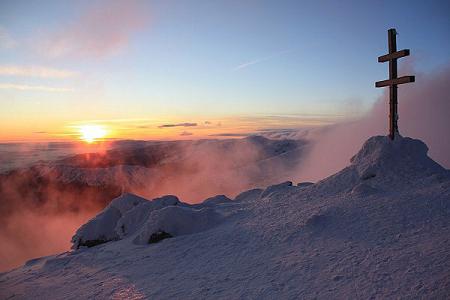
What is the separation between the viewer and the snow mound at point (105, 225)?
17.2 meters

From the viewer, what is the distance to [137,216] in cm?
1811

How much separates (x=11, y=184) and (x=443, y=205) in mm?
141222

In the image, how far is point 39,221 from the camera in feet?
300

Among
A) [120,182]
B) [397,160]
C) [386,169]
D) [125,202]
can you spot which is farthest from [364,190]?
[120,182]

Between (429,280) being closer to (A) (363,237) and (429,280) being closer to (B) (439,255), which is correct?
(B) (439,255)

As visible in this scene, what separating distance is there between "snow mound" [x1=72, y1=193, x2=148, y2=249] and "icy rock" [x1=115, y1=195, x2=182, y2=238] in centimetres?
44

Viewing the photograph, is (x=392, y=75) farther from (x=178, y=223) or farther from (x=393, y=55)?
(x=178, y=223)

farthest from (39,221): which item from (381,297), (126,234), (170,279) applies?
(381,297)

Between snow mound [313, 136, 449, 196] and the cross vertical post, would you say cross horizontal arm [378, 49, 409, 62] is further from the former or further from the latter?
snow mound [313, 136, 449, 196]

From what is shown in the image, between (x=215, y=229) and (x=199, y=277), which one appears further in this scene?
(x=215, y=229)

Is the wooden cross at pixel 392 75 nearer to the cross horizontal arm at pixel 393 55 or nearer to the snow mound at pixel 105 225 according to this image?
the cross horizontal arm at pixel 393 55

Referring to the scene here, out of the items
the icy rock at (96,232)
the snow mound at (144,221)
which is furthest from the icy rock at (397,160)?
the icy rock at (96,232)

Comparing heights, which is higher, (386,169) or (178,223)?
(386,169)

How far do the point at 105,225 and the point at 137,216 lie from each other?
1.74 metres
